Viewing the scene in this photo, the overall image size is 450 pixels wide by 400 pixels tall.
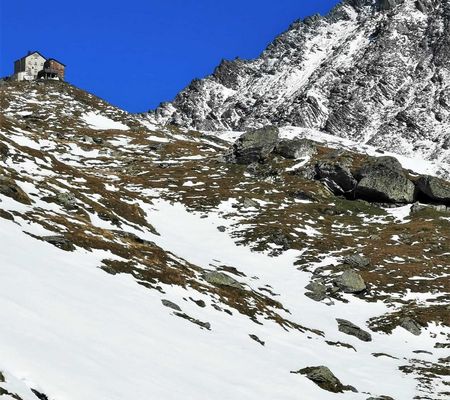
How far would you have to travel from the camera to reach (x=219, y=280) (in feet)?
119

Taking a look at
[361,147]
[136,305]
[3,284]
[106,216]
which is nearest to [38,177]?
[106,216]

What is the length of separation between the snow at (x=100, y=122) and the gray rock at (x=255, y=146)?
3415cm

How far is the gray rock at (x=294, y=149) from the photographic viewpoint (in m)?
88.1

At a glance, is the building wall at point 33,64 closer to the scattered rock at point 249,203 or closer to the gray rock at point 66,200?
the scattered rock at point 249,203

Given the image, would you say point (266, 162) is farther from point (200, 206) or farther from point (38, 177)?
point (38, 177)

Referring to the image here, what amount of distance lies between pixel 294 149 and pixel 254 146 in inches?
243

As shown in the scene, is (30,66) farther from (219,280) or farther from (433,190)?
(219,280)

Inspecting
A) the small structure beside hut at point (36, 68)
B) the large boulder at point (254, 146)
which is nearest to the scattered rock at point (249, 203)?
the large boulder at point (254, 146)

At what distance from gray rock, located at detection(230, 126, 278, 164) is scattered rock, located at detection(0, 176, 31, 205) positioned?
52.9 meters

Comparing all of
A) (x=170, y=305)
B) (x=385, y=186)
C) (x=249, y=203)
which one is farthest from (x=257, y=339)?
(x=385, y=186)

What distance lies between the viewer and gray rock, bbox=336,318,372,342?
3412 centimetres

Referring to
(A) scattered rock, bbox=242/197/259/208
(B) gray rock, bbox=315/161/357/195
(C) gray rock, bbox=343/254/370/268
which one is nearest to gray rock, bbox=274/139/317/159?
(B) gray rock, bbox=315/161/357/195

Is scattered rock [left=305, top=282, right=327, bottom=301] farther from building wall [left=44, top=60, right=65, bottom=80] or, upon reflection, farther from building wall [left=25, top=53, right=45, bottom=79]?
building wall [left=25, top=53, right=45, bottom=79]

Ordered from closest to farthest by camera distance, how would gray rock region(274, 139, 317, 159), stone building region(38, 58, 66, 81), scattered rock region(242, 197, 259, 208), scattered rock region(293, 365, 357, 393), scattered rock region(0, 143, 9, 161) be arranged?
scattered rock region(293, 365, 357, 393)
scattered rock region(0, 143, 9, 161)
scattered rock region(242, 197, 259, 208)
gray rock region(274, 139, 317, 159)
stone building region(38, 58, 66, 81)
